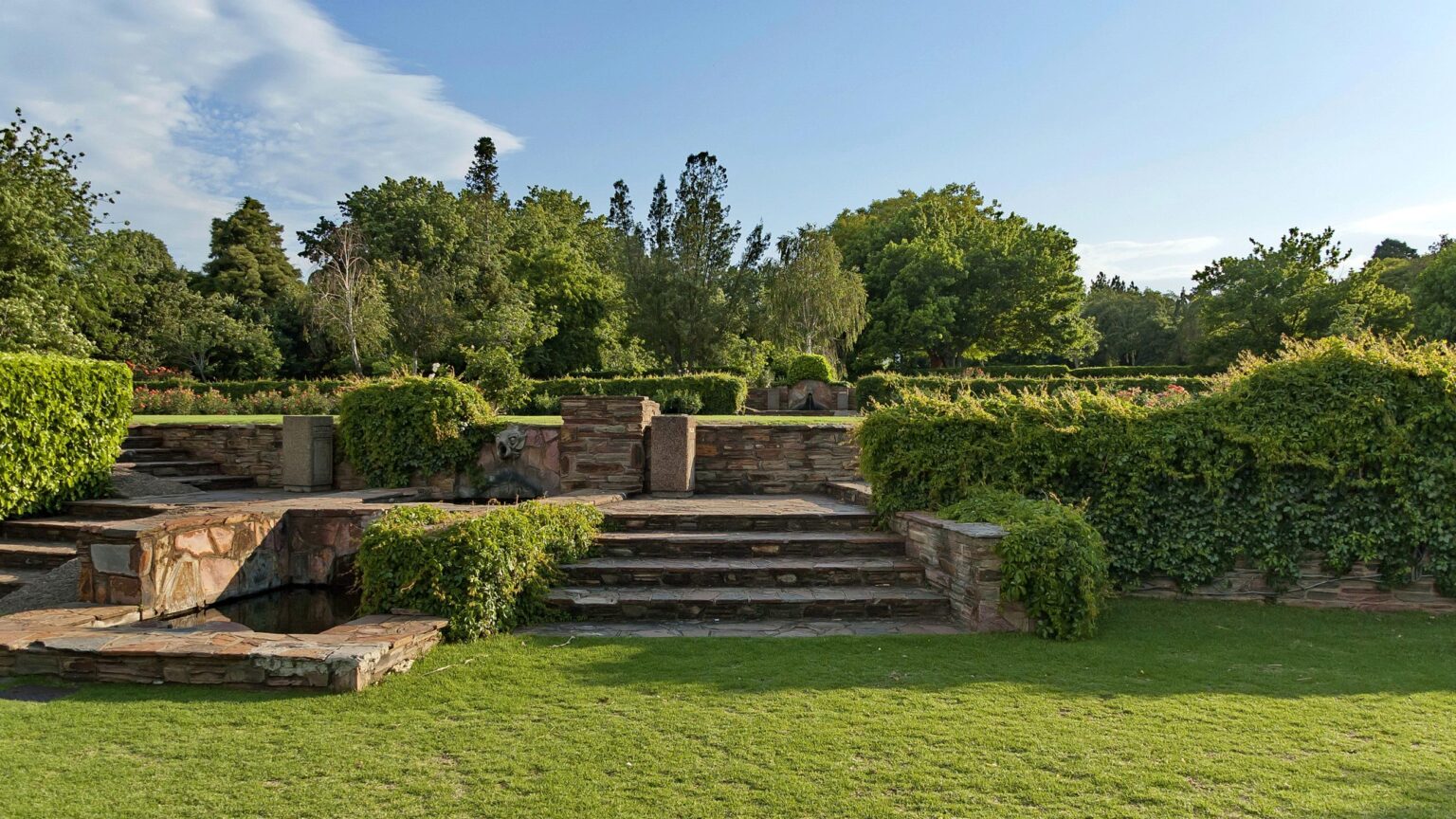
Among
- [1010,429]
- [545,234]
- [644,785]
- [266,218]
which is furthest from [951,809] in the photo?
[266,218]

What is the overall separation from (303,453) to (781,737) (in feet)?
27.0

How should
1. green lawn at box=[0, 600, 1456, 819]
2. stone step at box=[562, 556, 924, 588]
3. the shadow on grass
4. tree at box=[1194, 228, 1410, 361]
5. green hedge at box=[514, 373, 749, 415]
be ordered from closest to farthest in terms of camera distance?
green lawn at box=[0, 600, 1456, 819] → the shadow on grass → stone step at box=[562, 556, 924, 588] → green hedge at box=[514, 373, 749, 415] → tree at box=[1194, 228, 1410, 361]

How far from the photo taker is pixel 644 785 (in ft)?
10.5

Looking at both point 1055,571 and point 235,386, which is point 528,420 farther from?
point 235,386

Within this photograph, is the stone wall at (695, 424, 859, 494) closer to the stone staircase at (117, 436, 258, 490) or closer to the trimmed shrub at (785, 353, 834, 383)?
the stone staircase at (117, 436, 258, 490)

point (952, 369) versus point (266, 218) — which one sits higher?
point (266, 218)

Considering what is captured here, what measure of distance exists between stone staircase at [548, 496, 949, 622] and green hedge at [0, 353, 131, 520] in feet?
19.4

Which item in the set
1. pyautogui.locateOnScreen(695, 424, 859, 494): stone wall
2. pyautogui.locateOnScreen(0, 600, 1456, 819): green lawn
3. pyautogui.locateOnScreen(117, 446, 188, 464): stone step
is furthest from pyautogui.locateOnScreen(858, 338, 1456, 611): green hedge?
pyautogui.locateOnScreen(117, 446, 188, 464): stone step

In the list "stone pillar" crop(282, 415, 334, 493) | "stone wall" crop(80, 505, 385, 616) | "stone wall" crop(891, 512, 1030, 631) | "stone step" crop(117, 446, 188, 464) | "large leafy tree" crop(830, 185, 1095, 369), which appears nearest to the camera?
"stone wall" crop(891, 512, 1030, 631)

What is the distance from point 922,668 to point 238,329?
33.2 meters

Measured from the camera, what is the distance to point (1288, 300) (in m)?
32.5

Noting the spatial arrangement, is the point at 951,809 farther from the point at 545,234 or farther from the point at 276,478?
the point at 545,234

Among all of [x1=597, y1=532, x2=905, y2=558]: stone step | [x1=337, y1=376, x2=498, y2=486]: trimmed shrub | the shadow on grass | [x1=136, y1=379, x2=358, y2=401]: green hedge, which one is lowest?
the shadow on grass

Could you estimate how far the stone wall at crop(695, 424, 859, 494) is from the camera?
32.5 feet
